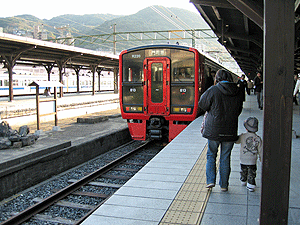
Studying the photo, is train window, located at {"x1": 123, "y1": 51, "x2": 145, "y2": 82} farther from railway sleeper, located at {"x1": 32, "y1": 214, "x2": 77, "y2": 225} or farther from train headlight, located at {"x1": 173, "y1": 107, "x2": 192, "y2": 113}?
railway sleeper, located at {"x1": 32, "y1": 214, "x2": 77, "y2": 225}

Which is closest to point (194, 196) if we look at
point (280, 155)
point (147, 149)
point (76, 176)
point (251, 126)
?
point (251, 126)

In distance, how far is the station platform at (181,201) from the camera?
2934 mm

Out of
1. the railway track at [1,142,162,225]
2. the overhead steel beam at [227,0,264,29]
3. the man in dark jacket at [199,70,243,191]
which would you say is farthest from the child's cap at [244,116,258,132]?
the railway track at [1,142,162,225]

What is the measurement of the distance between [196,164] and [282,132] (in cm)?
301

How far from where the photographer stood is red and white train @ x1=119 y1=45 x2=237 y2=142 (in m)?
8.65

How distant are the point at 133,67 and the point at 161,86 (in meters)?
1.03

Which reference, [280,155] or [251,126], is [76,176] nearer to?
[251,126]

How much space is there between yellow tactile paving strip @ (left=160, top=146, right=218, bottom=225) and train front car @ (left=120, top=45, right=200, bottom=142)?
4535 mm

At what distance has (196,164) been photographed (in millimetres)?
4906

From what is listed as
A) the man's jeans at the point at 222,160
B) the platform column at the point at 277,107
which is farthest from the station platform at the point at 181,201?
the platform column at the point at 277,107

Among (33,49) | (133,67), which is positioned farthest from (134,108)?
(33,49)

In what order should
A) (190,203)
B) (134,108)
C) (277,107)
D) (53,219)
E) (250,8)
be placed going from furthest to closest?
1. (134,108)
2. (53,219)
3. (250,8)
4. (190,203)
5. (277,107)

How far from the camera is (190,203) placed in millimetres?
3330

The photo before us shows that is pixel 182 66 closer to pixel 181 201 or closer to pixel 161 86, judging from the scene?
pixel 161 86
